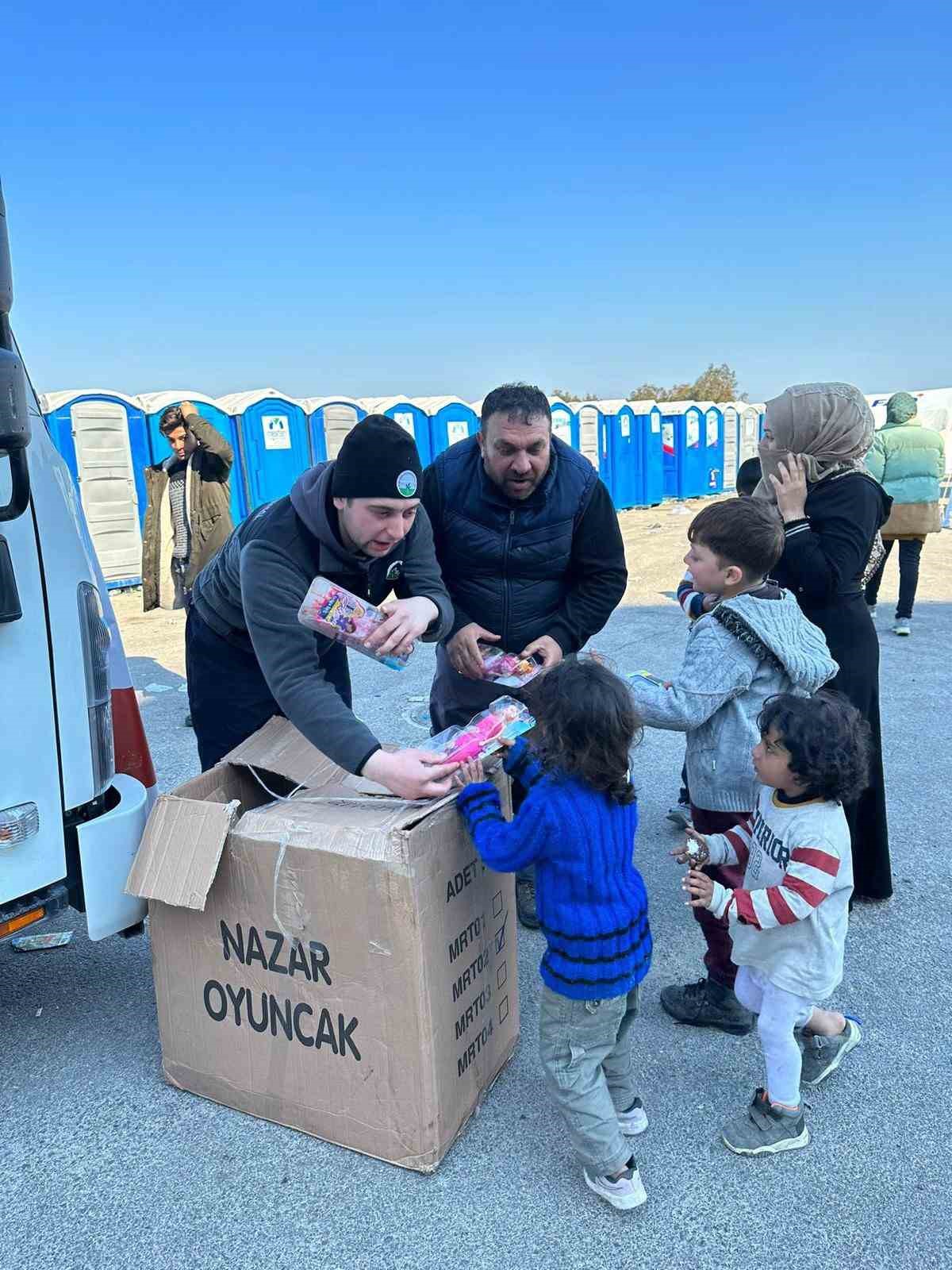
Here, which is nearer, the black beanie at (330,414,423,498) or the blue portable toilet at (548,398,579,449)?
the black beanie at (330,414,423,498)

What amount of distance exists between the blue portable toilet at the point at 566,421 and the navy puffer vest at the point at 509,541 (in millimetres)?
12689

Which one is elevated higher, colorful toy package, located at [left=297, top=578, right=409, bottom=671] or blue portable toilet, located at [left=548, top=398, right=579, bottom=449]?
blue portable toilet, located at [left=548, top=398, right=579, bottom=449]

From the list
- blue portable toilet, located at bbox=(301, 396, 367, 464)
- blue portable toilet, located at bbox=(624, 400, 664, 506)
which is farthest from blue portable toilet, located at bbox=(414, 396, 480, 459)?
blue portable toilet, located at bbox=(624, 400, 664, 506)

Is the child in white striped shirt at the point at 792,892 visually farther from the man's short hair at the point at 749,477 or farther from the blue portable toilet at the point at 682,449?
the blue portable toilet at the point at 682,449

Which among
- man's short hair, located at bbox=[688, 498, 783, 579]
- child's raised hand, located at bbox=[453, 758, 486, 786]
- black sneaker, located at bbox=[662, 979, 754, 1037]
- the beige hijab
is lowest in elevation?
black sneaker, located at bbox=[662, 979, 754, 1037]

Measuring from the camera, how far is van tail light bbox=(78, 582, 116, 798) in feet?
7.55

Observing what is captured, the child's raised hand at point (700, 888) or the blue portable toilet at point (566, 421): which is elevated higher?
the blue portable toilet at point (566, 421)

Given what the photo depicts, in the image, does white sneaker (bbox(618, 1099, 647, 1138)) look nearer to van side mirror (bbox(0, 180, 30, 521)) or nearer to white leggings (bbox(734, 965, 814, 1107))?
white leggings (bbox(734, 965, 814, 1107))

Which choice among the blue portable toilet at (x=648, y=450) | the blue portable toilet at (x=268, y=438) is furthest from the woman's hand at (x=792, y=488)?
the blue portable toilet at (x=648, y=450)

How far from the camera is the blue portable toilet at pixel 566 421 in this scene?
15485 mm

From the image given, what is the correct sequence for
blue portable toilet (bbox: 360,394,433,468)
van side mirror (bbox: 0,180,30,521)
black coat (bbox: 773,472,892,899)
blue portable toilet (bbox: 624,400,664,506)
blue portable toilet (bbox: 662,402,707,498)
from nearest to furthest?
van side mirror (bbox: 0,180,30,521) → black coat (bbox: 773,472,892,899) → blue portable toilet (bbox: 360,394,433,468) → blue portable toilet (bbox: 624,400,664,506) → blue portable toilet (bbox: 662,402,707,498)

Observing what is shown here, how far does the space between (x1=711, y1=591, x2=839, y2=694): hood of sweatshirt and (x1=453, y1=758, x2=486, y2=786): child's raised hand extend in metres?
0.89

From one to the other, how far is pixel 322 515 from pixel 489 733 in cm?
68

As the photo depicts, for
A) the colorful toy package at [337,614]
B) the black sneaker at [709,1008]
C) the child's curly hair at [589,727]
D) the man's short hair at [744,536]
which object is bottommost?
the black sneaker at [709,1008]
